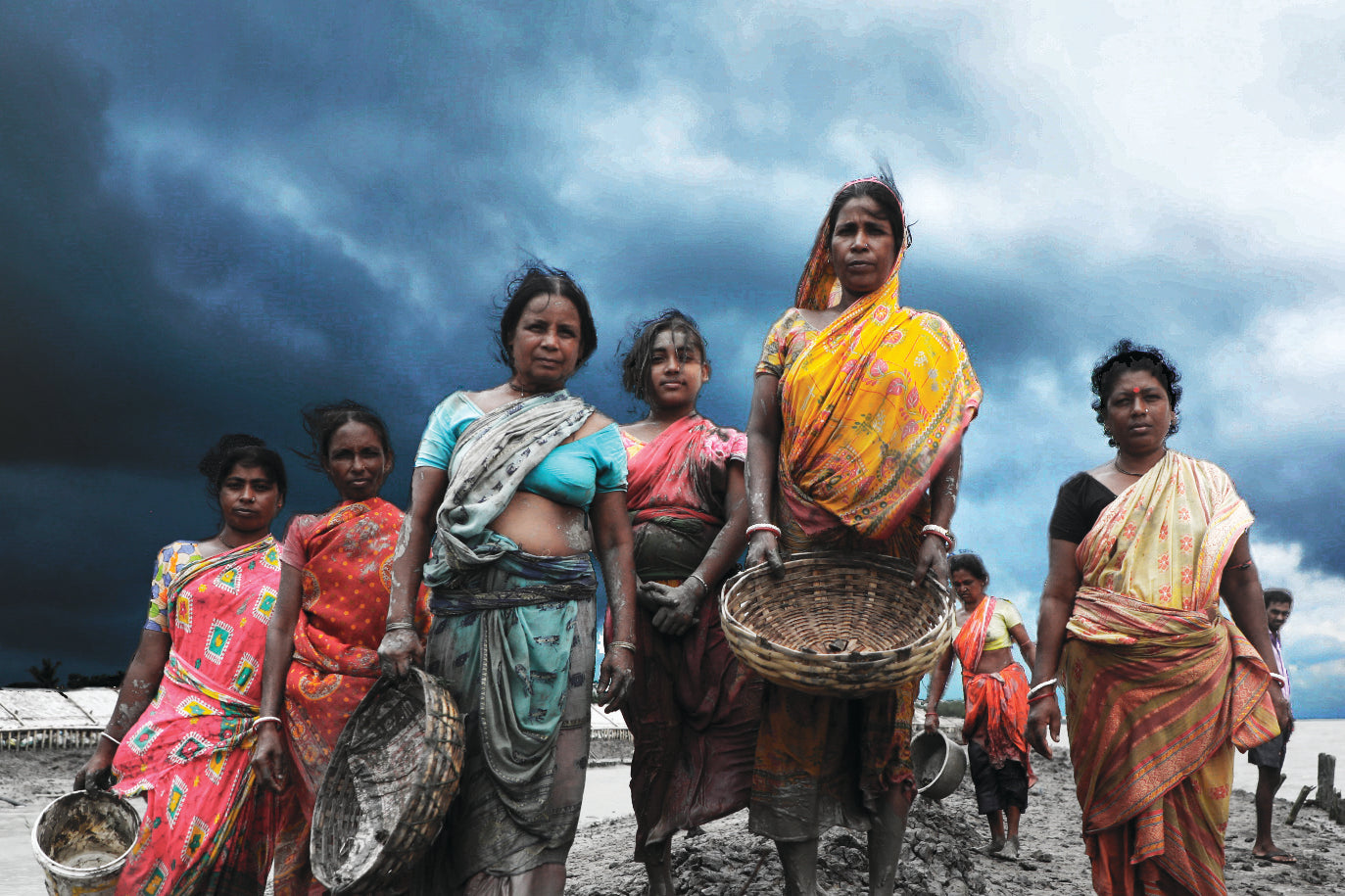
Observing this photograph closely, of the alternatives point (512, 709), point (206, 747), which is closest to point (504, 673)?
point (512, 709)

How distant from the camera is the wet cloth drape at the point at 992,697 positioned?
7621 millimetres

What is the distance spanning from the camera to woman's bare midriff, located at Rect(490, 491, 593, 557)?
10.8 ft

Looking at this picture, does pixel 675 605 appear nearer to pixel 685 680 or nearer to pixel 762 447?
pixel 685 680

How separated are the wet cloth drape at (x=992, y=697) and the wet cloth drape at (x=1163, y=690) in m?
3.48

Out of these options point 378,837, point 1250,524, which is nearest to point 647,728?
point 378,837

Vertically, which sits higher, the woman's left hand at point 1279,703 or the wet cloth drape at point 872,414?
the wet cloth drape at point 872,414

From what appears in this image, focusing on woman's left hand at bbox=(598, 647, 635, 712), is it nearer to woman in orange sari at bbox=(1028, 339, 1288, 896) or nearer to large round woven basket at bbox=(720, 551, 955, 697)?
large round woven basket at bbox=(720, 551, 955, 697)

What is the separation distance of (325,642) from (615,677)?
167 cm

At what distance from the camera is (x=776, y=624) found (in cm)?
349

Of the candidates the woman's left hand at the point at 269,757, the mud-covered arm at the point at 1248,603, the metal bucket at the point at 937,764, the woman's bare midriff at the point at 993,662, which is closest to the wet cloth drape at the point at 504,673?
the woman's left hand at the point at 269,757

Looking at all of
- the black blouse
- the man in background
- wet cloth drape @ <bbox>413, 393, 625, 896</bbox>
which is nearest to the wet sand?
the man in background

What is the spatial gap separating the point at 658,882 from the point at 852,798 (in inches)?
49.5

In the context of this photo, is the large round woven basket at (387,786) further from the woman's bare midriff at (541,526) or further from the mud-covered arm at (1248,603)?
the mud-covered arm at (1248,603)

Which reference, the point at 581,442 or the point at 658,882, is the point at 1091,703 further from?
the point at 581,442
